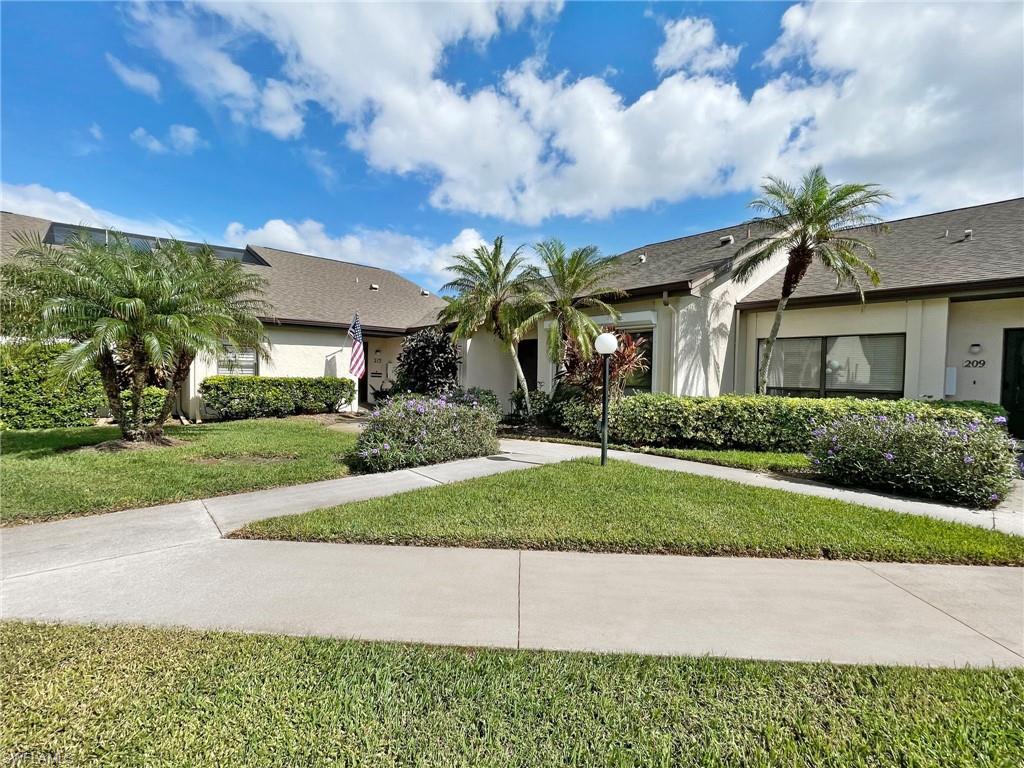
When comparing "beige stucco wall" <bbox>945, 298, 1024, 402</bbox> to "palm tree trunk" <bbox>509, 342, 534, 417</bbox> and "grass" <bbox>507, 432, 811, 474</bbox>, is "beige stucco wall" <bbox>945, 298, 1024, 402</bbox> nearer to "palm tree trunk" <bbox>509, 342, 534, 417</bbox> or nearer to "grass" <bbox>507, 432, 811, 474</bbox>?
"grass" <bbox>507, 432, 811, 474</bbox>

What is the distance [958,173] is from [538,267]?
12.4 metres

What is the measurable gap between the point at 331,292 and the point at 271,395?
18.5 feet

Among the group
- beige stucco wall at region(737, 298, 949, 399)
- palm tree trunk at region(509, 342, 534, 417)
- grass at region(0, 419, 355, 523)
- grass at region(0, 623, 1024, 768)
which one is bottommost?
grass at region(0, 419, 355, 523)

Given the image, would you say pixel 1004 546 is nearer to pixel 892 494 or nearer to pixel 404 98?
pixel 892 494

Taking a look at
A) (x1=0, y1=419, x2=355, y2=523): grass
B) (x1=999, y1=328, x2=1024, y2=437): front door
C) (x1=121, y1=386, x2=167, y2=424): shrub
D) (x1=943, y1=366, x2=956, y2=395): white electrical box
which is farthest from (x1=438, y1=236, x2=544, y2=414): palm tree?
(x1=999, y1=328, x2=1024, y2=437): front door

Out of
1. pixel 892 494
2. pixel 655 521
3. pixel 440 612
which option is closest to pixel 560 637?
pixel 440 612

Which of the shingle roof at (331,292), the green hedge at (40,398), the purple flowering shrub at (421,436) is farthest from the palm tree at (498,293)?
the green hedge at (40,398)

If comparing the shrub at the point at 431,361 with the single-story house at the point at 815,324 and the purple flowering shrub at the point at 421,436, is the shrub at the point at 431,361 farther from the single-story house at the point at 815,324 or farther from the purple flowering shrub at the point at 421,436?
the purple flowering shrub at the point at 421,436

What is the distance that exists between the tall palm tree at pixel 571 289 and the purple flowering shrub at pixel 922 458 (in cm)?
535

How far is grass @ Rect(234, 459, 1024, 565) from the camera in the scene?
4.25m

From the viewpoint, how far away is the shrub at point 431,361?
47.9ft

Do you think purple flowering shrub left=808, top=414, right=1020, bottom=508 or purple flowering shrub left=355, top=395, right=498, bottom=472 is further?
purple flowering shrub left=355, top=395, right=498, bottom=472

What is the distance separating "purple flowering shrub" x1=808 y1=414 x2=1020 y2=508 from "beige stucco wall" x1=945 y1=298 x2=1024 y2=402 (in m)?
3.74

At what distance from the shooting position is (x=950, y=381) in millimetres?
9906
